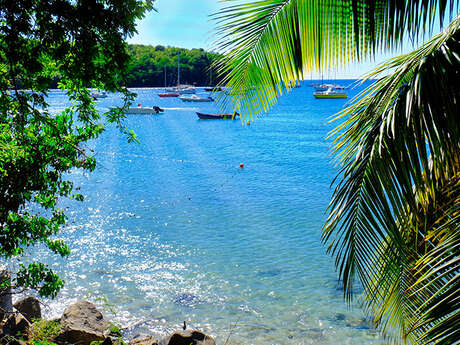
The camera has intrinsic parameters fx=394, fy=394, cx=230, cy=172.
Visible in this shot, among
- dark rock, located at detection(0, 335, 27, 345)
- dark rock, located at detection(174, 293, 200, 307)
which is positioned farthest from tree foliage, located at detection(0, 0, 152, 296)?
dark rock, located at detection(174, 293, 200, 307)

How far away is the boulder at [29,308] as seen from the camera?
358 inches

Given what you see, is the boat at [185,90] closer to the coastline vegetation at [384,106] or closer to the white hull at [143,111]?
the white hull at [143,111]

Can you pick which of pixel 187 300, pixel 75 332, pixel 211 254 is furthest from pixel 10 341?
pixel 211 254

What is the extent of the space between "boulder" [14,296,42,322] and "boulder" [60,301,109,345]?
1.12 m

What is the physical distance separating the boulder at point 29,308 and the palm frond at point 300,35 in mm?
8171

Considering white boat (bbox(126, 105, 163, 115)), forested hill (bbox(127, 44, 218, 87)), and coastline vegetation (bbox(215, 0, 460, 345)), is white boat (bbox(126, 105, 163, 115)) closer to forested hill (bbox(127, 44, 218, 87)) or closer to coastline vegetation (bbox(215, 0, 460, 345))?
forested hill (bbox(127, 44, 218, 87))

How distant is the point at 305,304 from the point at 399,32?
9.00 metres

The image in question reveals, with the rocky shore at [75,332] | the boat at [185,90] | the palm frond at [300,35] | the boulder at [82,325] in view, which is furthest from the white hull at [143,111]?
the palm frond at [300,35]

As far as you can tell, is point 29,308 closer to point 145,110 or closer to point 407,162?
point 407,162

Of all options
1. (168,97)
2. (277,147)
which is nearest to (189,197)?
(277,147)

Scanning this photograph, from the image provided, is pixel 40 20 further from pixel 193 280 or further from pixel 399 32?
pixel 193 280

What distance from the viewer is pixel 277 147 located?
41500 mm

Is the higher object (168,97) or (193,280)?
(168,97)

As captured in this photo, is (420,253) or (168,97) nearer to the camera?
(420,253)
